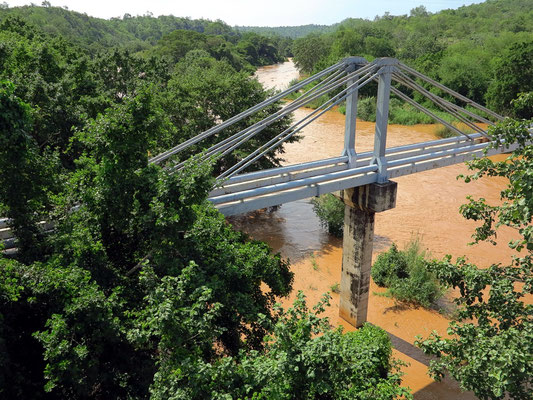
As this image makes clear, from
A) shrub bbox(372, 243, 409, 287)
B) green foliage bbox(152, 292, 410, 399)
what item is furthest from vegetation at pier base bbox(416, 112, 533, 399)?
shrub bbox(372, 243, 409, 287)

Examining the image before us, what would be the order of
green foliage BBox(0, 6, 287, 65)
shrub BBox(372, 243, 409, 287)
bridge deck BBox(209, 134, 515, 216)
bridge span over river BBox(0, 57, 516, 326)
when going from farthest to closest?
1. green foliage BBox(0, 6, 287, 65)
2. shrub BBox(372, 243, 409, 287)
3. bridge span over river BBox(0, 57, 516, 326)
4. bridge deck BBox(209, 134, 515, 216)

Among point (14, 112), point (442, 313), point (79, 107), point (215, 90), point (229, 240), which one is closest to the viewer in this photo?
point (14, 112)

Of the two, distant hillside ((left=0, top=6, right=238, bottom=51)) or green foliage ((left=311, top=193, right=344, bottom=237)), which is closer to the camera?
green foliage ((left=311, top=193, right=344, bottom=237))

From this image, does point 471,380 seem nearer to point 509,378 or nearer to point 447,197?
point 509,378

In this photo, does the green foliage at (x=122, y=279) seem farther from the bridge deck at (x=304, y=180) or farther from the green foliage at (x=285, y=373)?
the bridge deck at (x=304, y=180)

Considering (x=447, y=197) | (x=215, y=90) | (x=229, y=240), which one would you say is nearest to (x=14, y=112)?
(x=229, y=240)

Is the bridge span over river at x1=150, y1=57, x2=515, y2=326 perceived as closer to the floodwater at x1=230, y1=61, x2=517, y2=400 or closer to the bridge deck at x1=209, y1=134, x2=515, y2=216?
the bridge deck at x1=209, y1=134, x2=515, y2=216
